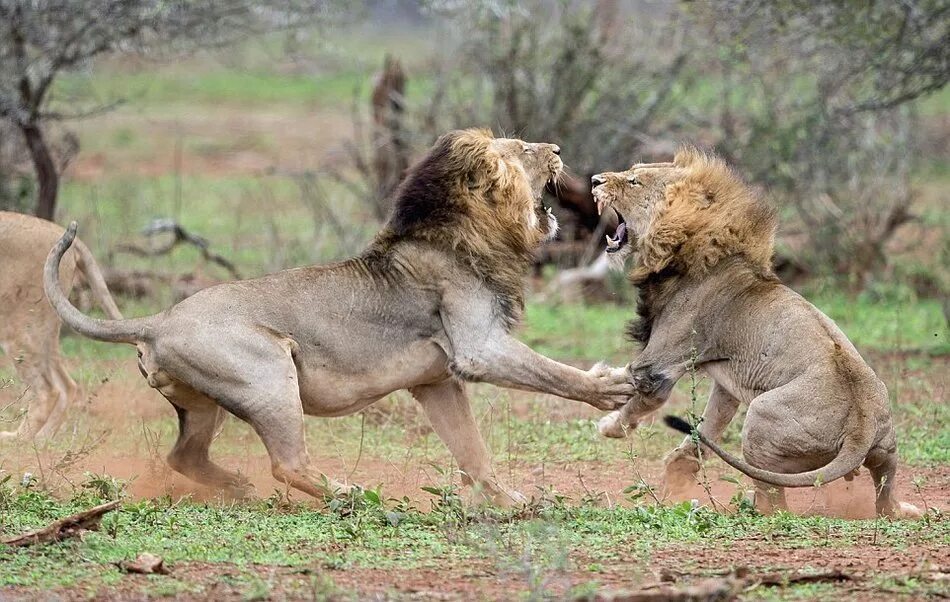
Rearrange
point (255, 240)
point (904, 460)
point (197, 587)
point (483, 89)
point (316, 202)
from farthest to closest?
point (255, 240), point (483, 89), point (316, 202), point (904, 460), point (197, 587)

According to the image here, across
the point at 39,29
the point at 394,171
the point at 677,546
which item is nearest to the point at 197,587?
the point at 677,546

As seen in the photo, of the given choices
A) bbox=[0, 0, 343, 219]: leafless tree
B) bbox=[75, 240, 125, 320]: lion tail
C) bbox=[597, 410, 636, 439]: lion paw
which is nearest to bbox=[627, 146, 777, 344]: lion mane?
bbox=[597, 410, 636, 439]: lion paw

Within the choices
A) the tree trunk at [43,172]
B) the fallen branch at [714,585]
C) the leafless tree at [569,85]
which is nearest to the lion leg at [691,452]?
the fallen branch at [714,585]

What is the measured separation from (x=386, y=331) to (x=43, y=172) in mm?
4883

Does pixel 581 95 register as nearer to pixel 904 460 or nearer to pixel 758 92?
pixel 758 92

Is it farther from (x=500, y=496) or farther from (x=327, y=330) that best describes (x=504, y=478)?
(x=327, y=330)

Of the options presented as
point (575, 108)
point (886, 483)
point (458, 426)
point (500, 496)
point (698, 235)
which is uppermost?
point (698, 235)

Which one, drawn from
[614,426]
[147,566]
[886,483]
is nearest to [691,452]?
[614,426]

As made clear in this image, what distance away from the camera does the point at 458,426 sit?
5070mm

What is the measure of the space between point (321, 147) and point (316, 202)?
8017mm

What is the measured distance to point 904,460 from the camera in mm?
5762

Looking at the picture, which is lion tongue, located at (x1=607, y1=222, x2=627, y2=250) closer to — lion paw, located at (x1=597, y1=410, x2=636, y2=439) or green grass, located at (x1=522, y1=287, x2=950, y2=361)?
lion paw, located at (x1=597, y1=410, x2=636, y2=439)

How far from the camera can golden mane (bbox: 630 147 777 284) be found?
4.89m

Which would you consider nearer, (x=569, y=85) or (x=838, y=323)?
(x=838, y=323)
